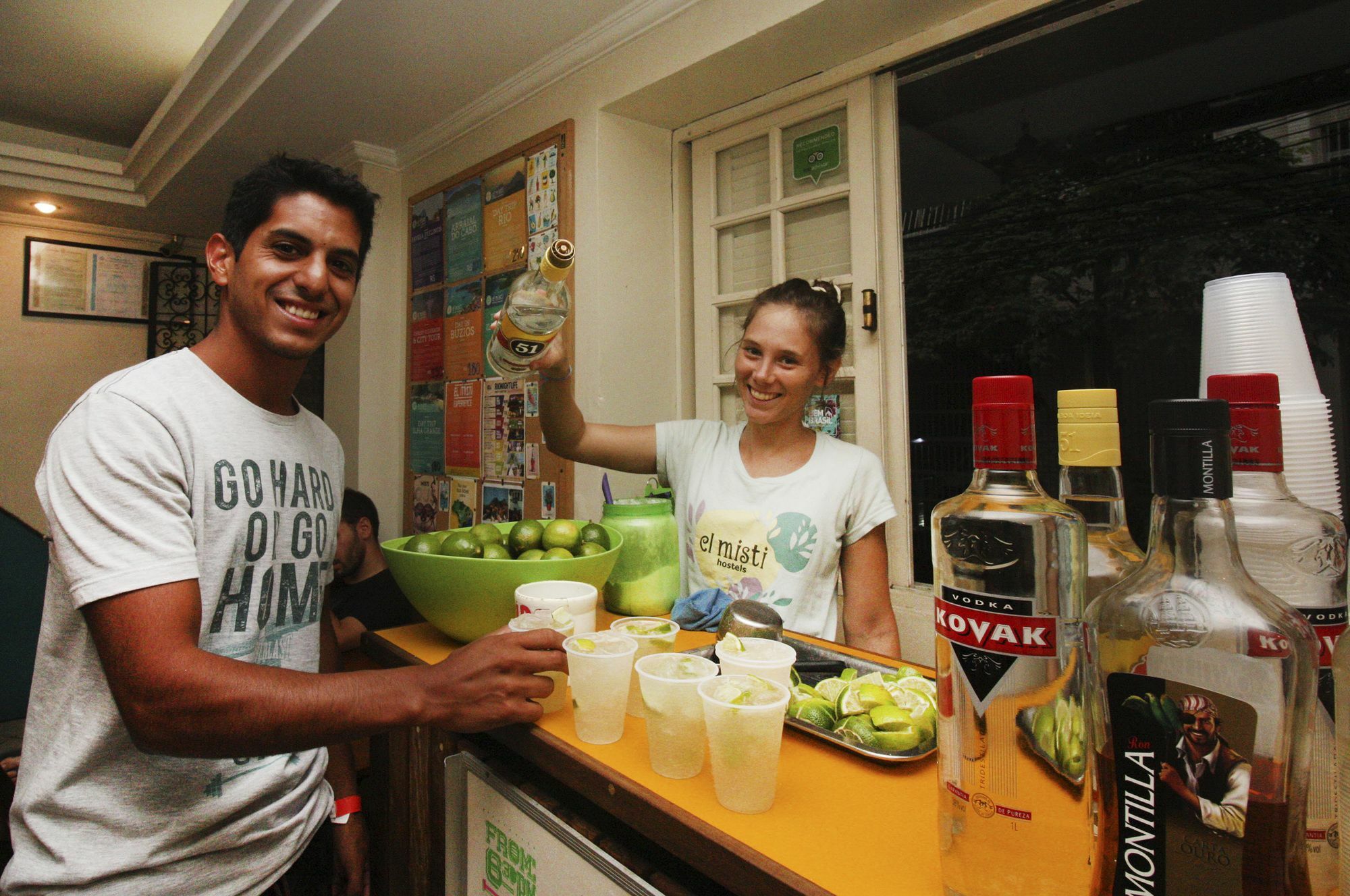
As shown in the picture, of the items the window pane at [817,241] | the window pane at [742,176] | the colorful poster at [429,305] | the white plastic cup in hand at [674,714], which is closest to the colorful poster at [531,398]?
the colorful poster at [429,305]

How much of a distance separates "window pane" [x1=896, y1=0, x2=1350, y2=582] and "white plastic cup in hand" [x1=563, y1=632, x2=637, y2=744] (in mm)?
1210

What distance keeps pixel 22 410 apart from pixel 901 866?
526 cm

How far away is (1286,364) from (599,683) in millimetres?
708

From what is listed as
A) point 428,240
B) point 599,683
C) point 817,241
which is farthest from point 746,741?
point 428,240

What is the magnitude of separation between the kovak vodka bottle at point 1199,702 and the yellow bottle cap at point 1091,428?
97mm

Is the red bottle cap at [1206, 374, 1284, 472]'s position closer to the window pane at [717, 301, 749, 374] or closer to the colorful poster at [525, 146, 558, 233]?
the window pane at [717, 301, 749, 374]

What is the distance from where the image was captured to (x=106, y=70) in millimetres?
3135

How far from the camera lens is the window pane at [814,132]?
7.11 feet

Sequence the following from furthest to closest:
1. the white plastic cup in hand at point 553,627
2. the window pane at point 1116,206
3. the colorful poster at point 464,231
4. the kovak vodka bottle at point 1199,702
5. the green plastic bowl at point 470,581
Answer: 1. the colorful poster at point 464,231
2. the window pane at point 1116,206
3. the green plastic bowl at point 470,581
4. the white plastic cup in hand at point 553,627
5. the kovak vodka bottle at point 1199,702

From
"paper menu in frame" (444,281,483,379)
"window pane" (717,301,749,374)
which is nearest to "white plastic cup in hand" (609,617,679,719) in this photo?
"window pane" (717,301,749,374)

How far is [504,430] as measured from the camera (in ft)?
9.34

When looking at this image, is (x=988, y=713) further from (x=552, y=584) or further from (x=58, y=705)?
(x=58, y=705)

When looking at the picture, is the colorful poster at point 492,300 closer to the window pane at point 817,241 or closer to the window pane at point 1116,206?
the window pane at point 817,241

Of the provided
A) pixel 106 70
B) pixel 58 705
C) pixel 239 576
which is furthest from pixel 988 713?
pixel 106 70
